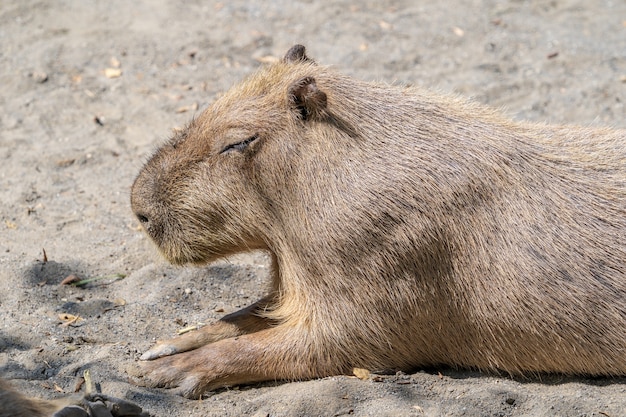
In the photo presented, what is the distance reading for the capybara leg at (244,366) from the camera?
3.85 metres

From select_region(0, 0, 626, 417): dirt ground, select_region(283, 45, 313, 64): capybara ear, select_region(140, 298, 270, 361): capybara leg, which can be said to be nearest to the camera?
select_region(0, 0, 626, 417): dirt ground

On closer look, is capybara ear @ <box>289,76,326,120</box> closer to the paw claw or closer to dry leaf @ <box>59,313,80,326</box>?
the paw claw

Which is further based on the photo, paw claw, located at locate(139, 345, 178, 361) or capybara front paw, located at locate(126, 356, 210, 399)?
paw claw, located at locate(139, 345, 178, 361)

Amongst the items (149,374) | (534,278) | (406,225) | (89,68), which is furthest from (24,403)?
(89,68)

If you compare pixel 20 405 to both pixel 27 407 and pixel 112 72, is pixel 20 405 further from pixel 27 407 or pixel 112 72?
pixel 112 72

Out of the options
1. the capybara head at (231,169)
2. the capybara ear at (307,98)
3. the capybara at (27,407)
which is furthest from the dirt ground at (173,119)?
the capybara ear at (307,98)

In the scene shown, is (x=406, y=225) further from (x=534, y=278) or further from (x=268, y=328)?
(x=268, y=328)

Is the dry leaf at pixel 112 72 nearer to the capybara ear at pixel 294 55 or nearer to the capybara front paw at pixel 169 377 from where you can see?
the capybara ear at pixel 294 55

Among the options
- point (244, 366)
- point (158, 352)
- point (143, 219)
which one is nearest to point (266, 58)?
point (143, 219)

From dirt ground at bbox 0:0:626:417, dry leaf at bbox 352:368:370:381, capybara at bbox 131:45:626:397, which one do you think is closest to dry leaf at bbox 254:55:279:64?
dirt ground at bbox 0:0:626:417

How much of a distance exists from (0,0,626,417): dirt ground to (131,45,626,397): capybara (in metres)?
0.14

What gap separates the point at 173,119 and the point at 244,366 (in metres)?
3.24

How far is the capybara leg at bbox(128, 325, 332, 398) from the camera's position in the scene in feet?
12.6

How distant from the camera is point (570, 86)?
7.06 m
